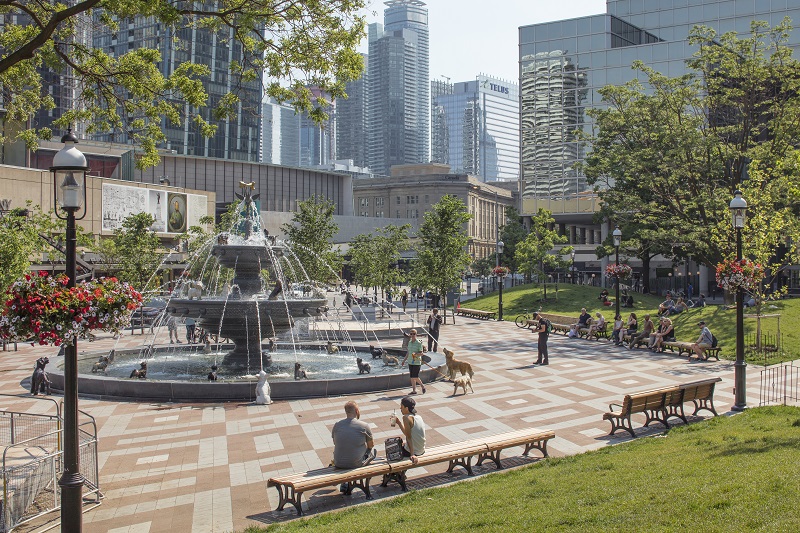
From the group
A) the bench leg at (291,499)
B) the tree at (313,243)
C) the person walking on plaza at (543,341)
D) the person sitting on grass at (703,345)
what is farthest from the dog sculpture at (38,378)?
the tree at (313,243)

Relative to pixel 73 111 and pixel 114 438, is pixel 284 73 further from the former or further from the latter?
pixel 114 438

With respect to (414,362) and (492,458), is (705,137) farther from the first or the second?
(492,458)

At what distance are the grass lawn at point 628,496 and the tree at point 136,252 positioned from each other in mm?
29690

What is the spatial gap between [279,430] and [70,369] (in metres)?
5.79

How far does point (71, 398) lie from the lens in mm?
7441

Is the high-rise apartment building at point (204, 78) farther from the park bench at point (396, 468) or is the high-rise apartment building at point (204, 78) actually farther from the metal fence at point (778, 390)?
the park bench at point (396, 468)

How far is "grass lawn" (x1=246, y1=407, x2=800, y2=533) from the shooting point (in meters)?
6.60

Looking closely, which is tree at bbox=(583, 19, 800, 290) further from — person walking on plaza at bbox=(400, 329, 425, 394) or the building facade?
the building facade

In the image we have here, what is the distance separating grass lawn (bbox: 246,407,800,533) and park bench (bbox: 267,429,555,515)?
1.49 ft

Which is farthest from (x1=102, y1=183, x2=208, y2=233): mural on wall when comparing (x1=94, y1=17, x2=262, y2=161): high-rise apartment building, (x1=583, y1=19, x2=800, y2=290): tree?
(x1=94, y1=17, x2=262, y2=161): high-rise apartment building

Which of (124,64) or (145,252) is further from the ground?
(124,64)

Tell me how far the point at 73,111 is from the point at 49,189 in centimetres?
4128

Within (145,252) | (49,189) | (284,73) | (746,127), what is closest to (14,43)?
(284,73)

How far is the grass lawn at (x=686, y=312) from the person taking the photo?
2212cm
